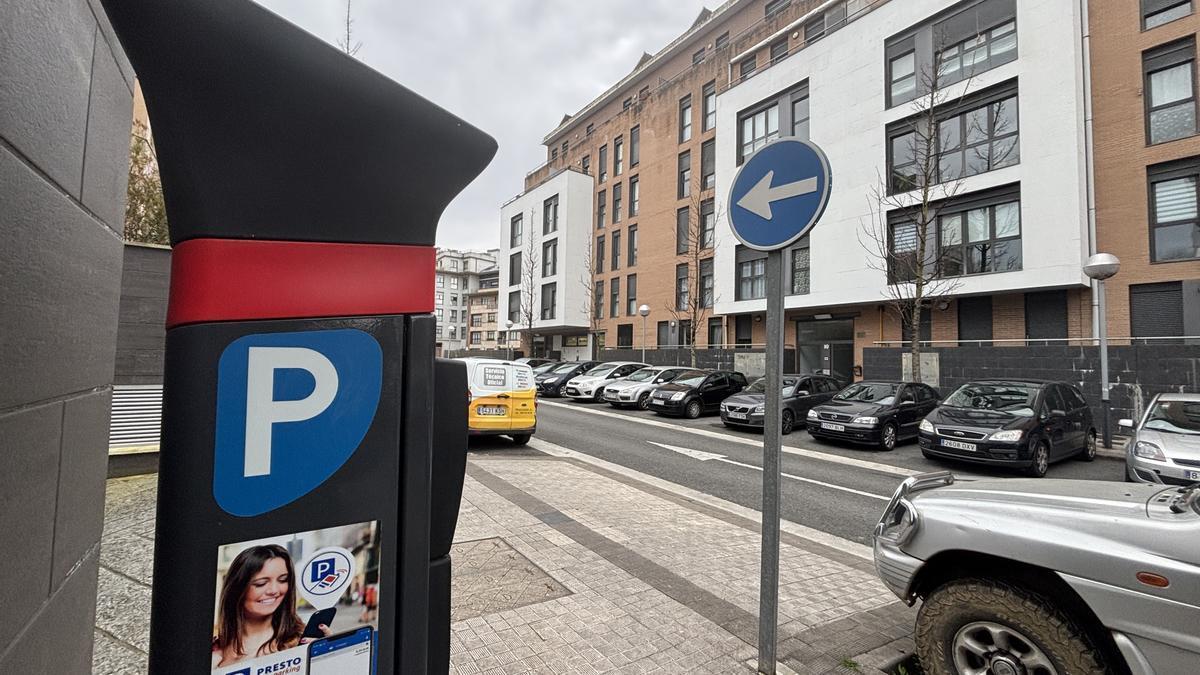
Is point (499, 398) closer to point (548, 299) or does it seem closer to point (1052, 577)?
point (1052, 577)

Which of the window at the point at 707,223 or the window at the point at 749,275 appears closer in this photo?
the window at the point at 749,275

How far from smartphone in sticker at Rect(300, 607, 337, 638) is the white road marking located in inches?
199

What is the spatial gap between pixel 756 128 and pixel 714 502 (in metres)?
23.6

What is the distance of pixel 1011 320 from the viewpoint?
56.3 feet

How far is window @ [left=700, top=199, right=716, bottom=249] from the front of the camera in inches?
1155

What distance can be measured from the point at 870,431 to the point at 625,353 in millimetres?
22017

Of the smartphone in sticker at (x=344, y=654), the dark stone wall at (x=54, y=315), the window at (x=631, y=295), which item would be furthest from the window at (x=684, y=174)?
the smartphone in sticker at (x=344, y=654)

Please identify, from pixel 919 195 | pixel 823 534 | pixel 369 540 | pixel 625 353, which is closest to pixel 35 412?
pixel 369 540

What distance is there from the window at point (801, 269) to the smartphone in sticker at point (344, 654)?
22956 millimetres

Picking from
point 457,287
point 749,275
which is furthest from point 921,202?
point 457,287

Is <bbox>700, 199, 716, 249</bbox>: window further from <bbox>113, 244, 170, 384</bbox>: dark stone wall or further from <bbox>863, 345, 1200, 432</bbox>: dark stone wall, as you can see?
<bbox>113, 244, 170, 384</bbox>: dark stone wall

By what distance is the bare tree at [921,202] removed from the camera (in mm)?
17516

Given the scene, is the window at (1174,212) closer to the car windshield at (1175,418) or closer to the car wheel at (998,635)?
the car windshield at (1175,418)

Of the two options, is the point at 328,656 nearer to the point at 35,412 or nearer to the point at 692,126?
the point at 35,412
